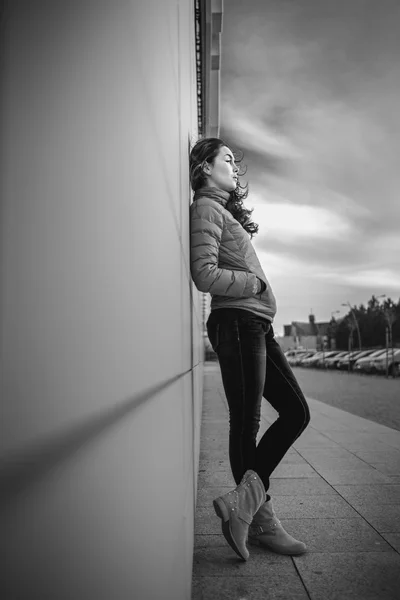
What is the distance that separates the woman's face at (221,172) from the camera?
277 cm

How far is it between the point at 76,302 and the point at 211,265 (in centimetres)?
197

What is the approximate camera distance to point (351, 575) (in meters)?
2.42

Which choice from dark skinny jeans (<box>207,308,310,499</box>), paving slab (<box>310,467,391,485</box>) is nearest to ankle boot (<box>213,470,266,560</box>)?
dark skinny jeans (<box>207,308,310,499</box>)

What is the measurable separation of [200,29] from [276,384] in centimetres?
637

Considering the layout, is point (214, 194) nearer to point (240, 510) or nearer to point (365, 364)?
point (240, 510)

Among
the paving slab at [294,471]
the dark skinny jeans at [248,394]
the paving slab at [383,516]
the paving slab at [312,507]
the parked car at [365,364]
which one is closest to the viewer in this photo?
the dark skinny jeans at [248,394]

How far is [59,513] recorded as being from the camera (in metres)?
0.47

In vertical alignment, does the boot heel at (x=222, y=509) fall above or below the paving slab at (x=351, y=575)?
above

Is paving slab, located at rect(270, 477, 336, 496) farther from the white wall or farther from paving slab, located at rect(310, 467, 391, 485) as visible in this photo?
the white wall

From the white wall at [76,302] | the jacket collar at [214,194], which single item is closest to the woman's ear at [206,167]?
the jacket collar at [214,194]

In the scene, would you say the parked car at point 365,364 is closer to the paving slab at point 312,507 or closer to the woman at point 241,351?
the paving slab at point 312,507

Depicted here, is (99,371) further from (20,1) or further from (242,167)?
(242,167)

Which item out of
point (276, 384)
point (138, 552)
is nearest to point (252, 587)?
point (276, 384)

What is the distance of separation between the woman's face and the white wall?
5.71ft
